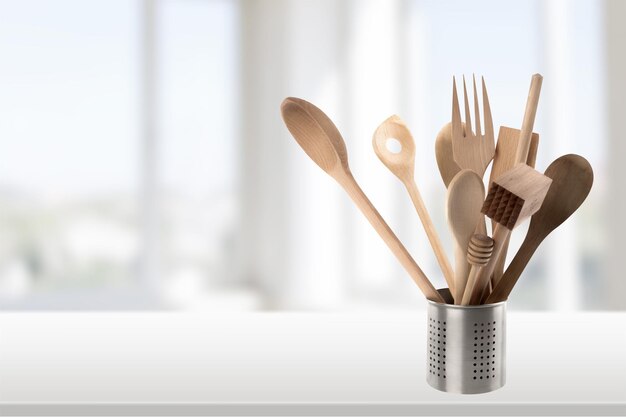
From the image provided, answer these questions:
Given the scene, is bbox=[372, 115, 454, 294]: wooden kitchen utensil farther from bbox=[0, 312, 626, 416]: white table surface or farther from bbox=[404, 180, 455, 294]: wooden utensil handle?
bbox=[0, 312, 626, 416]: white table surface

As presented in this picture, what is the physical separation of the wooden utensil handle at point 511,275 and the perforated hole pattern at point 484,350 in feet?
0.11

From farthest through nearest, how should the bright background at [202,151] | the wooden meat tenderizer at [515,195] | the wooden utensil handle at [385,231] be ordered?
1. the bright background at [202,151]
2. the wooden utensil handle at [385,231]
3. the wooden meat tenderizer at [515,195]

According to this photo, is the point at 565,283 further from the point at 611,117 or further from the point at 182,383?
the point at 182,383

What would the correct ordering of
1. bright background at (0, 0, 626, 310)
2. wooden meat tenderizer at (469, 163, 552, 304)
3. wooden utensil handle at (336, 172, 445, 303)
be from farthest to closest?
bright background at (0, 0, 626, 310), wooden utensil handle at (336, 172, 445, 303), wooden meat tenderizer at (469, 163, 552, 304)

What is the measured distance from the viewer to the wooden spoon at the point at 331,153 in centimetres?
63

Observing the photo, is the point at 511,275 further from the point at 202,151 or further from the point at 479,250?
the point at 202,151

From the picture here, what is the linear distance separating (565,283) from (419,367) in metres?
1.29

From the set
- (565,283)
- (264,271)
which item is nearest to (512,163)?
(565,283)

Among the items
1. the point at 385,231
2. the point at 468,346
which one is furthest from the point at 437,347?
the point at 385,231

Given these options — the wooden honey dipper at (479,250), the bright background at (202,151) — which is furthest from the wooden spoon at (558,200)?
the bright background at (202,151)

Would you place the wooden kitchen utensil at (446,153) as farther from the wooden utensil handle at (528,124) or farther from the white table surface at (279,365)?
the white table surface at (279,365)

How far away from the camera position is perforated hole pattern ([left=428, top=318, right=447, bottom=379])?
2.06ft

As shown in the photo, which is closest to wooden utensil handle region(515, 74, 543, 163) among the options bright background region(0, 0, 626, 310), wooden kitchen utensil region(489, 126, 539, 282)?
wooden kitchen utensil region(489, 126, 539, 282)

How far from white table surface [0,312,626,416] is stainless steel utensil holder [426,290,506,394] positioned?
0.6 inches
